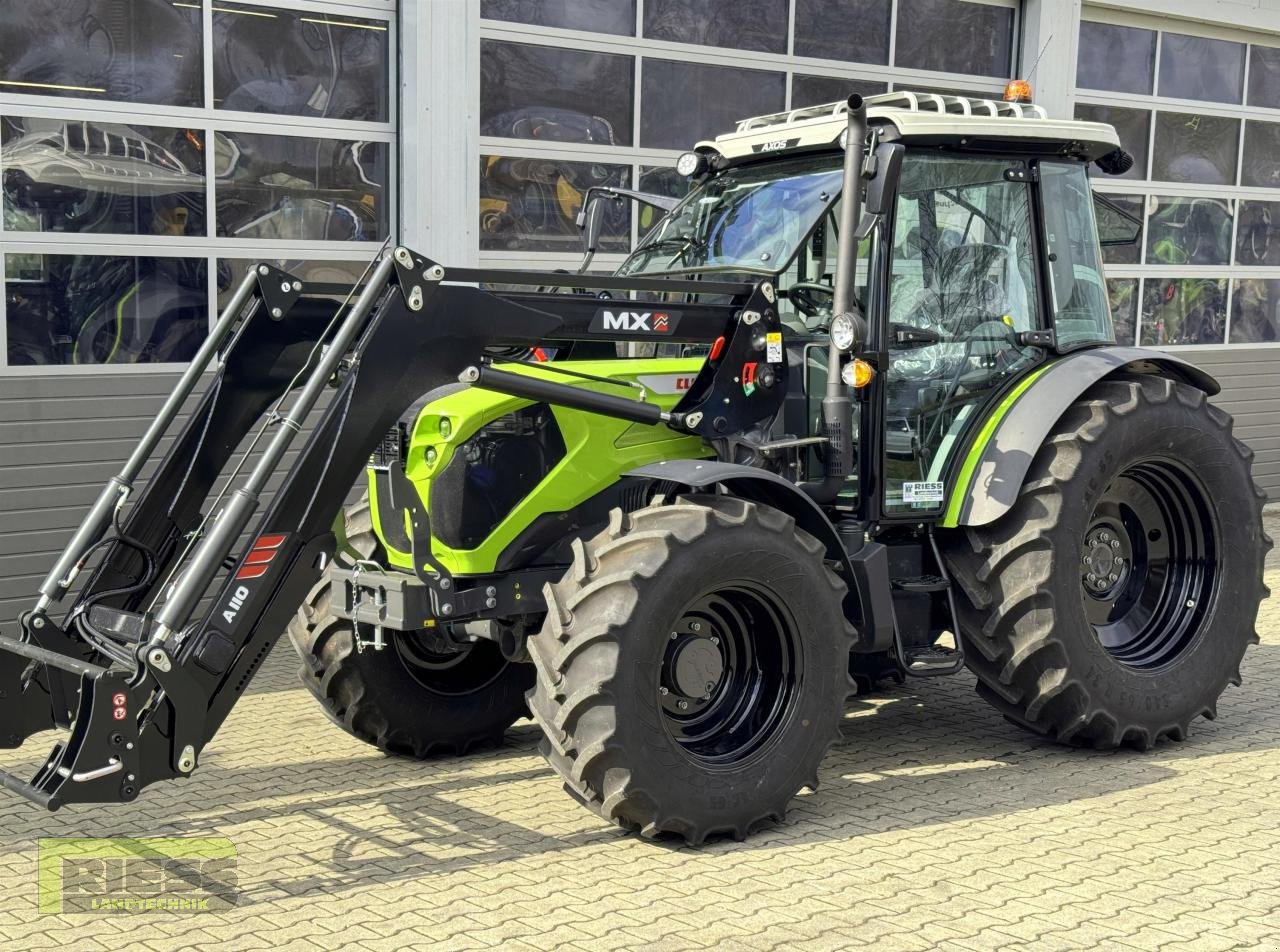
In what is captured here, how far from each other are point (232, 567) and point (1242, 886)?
336 centimetres

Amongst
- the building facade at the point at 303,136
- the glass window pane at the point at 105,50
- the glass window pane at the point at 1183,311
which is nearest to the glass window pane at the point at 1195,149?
the glass window pane at the point at 1183,311

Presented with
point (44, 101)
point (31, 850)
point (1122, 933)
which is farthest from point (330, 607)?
point (44, 101)

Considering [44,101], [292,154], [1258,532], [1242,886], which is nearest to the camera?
[1242,886]

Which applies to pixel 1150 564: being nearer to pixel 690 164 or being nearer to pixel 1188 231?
pixel 690 164

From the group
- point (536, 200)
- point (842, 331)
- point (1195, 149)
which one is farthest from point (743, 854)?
point (1195, 149)

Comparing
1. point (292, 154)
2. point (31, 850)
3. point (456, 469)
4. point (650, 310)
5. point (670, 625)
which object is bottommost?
point (31, 850)

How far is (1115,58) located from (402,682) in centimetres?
971

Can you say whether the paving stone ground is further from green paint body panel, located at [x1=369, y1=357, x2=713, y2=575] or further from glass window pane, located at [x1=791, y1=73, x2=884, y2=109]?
glass window pane, located at [x1=791, y1=73, x2=884, y2=109]

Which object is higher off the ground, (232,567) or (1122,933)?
(232,567)

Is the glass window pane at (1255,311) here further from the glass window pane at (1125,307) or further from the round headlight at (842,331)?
the round headlight at (842,331)

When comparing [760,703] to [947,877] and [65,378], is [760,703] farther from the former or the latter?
[65,378]

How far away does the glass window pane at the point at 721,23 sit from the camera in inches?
397

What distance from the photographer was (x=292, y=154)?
28.8 ft

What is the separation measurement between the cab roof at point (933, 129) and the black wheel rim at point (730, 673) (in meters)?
1.95
